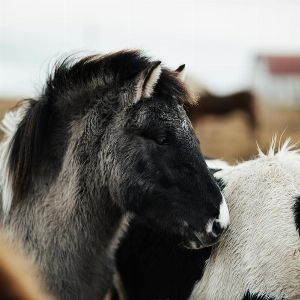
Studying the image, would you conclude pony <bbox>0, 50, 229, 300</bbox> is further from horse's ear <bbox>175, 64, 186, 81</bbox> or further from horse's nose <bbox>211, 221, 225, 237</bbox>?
horse's nose <bbox>211, 221, 225, 237</bbox>

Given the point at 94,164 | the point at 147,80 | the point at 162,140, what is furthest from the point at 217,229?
the point at 147,80

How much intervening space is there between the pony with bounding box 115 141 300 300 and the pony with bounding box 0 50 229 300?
0.24m

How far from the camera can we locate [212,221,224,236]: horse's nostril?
3838 millimetres

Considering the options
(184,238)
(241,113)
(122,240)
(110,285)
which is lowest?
(241,113)

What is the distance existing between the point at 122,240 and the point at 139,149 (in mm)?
854

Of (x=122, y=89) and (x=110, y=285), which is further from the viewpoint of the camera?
(x=110, y=285)

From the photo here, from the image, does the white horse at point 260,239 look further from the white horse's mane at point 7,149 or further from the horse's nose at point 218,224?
the white horse's mane at point 7,149

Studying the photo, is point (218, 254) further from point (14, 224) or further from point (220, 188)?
point (14, 224)

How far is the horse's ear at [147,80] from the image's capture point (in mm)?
4180

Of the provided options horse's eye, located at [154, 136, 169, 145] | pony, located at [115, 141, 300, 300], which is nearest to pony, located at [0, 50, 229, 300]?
horse's eye, located at [154, 136, 169, 145]

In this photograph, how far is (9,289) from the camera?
146 centimetres

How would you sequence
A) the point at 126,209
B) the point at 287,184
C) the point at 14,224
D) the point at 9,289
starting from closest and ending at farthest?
the point at 9,289
the point at 287,184
the point at 126,209
the point at 14,224

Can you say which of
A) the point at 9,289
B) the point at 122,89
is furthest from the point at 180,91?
the point at 9,289

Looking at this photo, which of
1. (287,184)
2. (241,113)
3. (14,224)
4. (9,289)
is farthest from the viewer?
(241,113)
